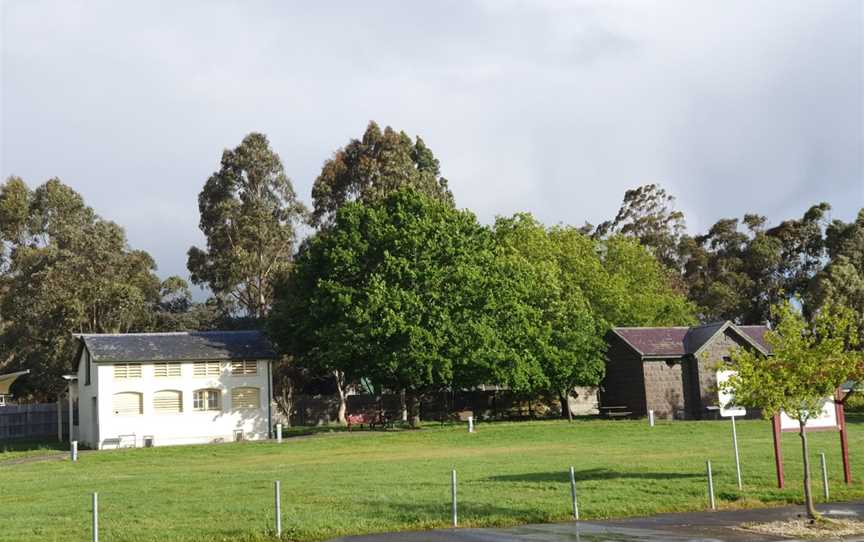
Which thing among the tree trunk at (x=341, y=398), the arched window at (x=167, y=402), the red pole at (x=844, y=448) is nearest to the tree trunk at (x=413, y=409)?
the tree trunk at (x=341, y=398)

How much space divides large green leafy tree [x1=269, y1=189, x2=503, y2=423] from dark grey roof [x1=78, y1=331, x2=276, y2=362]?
1.60m

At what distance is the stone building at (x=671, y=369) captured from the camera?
184 ft

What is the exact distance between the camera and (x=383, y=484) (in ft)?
83.2

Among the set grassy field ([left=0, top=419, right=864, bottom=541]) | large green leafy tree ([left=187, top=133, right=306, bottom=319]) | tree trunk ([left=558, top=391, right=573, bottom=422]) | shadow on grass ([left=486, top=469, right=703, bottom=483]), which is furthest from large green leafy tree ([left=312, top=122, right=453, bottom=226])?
shadow on grass ([left=486, top=469, right=703, bottom=483])

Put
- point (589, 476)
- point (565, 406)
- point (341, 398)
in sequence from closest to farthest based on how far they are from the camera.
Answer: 1. point (589, 476)
2. point (565, 406)
3. point (341, 398)

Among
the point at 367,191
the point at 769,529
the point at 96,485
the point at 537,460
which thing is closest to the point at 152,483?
the point at 96,485

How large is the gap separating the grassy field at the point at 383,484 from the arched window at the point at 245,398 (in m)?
8.76

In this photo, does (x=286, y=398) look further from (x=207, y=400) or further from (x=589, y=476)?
(x=589, y=476)

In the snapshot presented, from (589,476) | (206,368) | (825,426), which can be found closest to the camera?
(589,476)

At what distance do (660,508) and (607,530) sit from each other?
3.24 metres

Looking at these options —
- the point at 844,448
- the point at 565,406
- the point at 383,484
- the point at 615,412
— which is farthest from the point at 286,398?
the point at 844,448

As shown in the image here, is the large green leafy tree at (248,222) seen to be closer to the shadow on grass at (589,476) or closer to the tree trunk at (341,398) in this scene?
the tree trunk at (341,398)

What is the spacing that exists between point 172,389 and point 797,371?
38.5 meters

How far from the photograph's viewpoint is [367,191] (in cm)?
7169
